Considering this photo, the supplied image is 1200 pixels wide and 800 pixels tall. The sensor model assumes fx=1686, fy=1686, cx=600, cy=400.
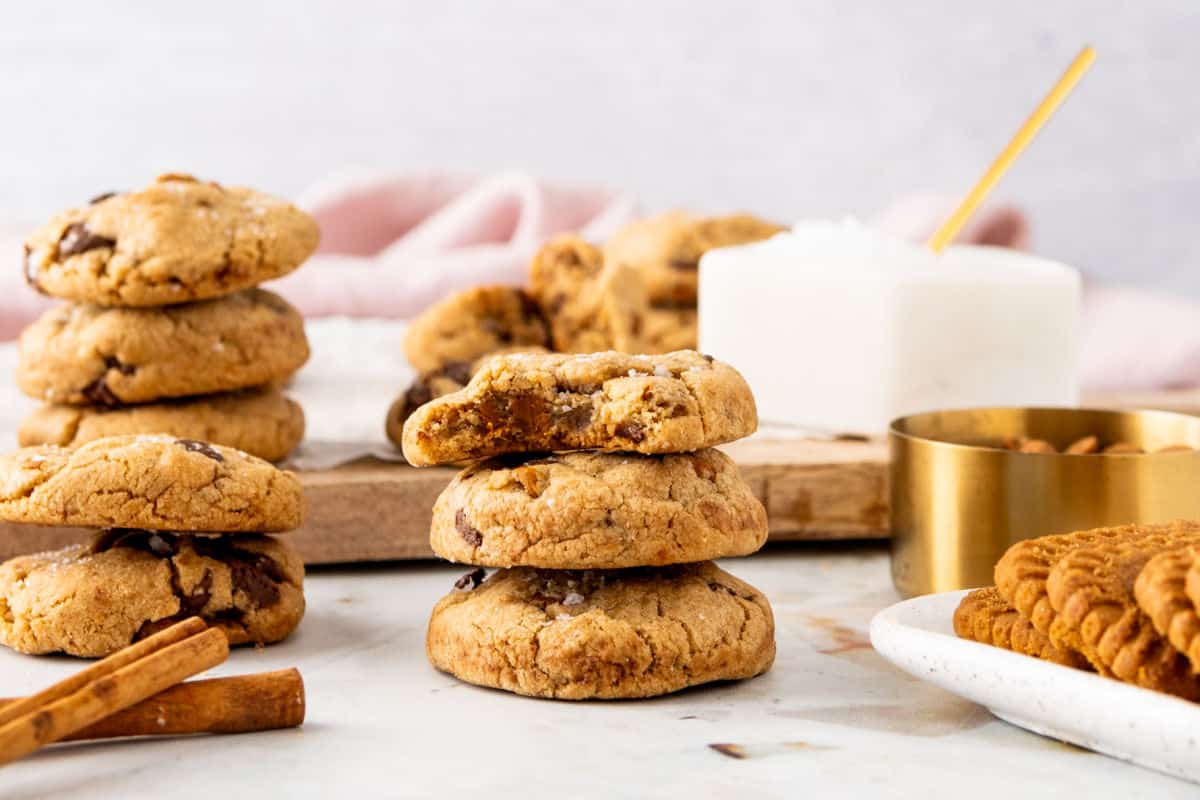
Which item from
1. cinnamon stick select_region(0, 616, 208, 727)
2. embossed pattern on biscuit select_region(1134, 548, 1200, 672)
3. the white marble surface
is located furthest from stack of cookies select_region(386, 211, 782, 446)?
embossed pattern on biscuit select_region(1134, 548, 1200, 672)

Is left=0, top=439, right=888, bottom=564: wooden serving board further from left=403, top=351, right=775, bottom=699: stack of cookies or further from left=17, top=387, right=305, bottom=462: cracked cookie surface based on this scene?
left=403, top=351, right=775, bottom=699: stack of cookies

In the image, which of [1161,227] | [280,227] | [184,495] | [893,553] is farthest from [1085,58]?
[1161,227]

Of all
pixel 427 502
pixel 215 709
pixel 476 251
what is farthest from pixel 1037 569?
pixel 476 251

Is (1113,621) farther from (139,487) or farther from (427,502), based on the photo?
(427,502)

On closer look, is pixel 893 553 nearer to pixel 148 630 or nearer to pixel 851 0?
pixel 148 630

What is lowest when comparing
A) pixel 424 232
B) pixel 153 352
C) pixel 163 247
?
pixel 153 352

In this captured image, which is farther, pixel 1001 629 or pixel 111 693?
pixel 1001 629

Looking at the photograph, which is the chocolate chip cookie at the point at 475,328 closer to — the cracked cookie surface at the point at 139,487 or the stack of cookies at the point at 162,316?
the stack of cookies at the point at 162,316
